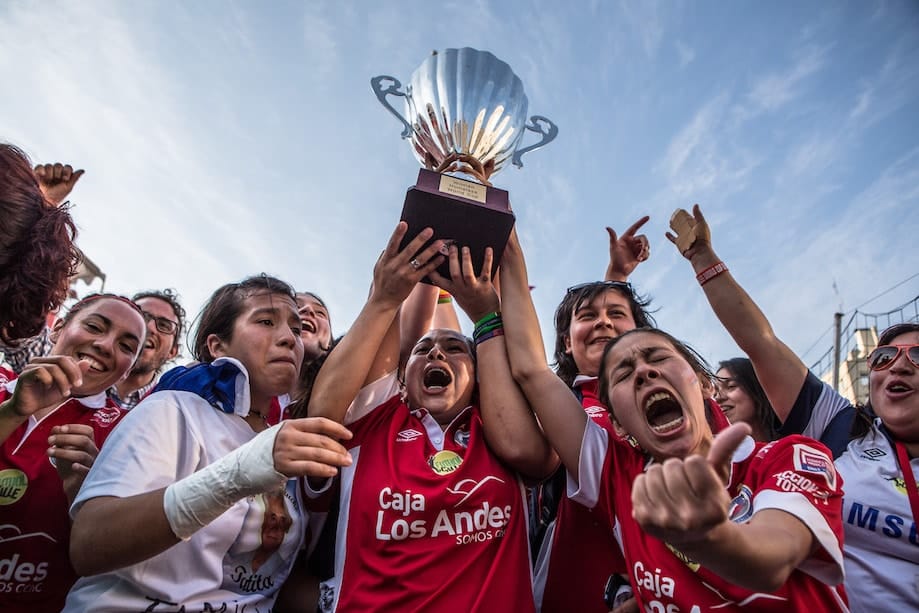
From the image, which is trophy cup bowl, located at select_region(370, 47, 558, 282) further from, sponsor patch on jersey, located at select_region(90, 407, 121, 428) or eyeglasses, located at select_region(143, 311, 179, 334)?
eyeglasses, located at select_region(143, 311, 179, 334)

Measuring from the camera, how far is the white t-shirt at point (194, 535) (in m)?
1.88

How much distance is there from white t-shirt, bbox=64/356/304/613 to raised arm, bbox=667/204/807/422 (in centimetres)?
246

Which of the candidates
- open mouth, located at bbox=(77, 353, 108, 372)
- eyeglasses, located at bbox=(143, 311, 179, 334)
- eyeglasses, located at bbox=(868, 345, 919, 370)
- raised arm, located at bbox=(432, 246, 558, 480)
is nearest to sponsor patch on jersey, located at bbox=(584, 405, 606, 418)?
raised arm, located at bbox=(432, 246, 558, 480)

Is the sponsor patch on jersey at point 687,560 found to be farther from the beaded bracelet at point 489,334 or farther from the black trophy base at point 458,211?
the black trophy base at point 458,211

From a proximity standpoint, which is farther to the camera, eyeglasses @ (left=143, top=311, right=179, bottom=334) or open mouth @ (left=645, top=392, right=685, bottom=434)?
eyeglasses @ (left=143, top=311, right=179, bottom=334)

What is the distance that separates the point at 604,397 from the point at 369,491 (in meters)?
1.10

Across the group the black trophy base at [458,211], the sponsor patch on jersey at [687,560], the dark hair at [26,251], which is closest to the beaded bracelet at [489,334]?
the black trophy base at [458,211]

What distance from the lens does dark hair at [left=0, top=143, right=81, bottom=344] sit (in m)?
2.07

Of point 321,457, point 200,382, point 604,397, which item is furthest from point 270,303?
point 604,397

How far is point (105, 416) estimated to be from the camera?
2994 millimetres

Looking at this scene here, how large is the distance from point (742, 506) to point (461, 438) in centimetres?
125

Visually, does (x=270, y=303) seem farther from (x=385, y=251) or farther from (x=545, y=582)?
(x=545, y=582)

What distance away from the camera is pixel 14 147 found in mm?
2215

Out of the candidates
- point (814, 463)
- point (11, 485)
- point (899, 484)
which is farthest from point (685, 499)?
point (11, 485)
